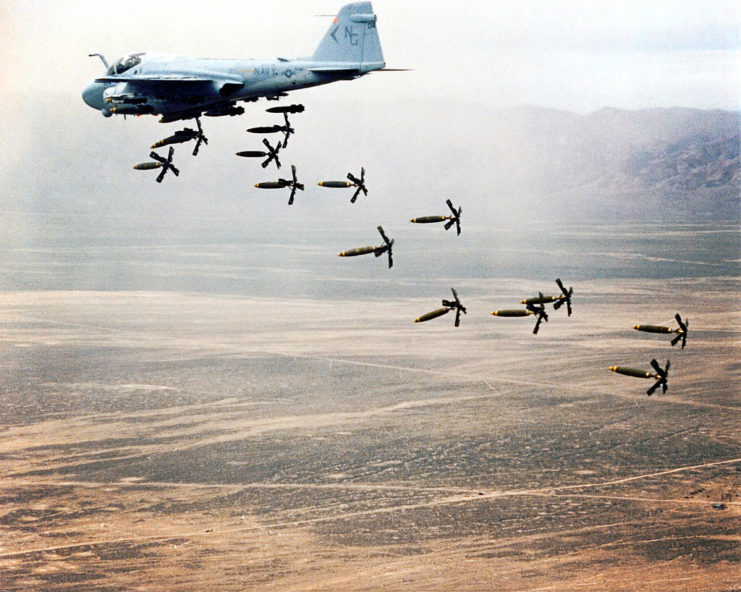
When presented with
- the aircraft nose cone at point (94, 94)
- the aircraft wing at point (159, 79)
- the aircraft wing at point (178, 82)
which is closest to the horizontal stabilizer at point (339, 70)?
the aircraft wing at point (178, 82)

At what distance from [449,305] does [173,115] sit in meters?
30.0

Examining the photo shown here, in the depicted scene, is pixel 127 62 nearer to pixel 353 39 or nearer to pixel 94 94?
pixel 94 94

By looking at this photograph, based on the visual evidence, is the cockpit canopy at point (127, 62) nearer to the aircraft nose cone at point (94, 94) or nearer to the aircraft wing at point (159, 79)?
the aircraft nose cone at point (94, 94)

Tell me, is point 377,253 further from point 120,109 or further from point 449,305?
point 120,109

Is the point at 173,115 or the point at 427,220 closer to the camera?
the point at 173,115

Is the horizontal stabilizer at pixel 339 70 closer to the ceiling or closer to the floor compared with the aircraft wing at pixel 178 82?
closer to the ceiling

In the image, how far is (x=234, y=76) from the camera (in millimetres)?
72938

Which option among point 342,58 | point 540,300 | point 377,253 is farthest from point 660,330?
point 342,58

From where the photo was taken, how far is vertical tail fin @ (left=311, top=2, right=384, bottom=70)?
71.4 metres

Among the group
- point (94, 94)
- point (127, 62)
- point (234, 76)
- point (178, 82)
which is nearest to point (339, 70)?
point (234, 76)

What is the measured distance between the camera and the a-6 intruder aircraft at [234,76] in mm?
71562

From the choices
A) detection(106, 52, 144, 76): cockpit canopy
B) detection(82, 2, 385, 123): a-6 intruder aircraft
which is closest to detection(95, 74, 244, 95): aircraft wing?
detection(82, 2, 385, 123): a-6 intruder aircraft

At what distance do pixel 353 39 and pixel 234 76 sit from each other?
924 cm

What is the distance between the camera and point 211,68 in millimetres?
73938
